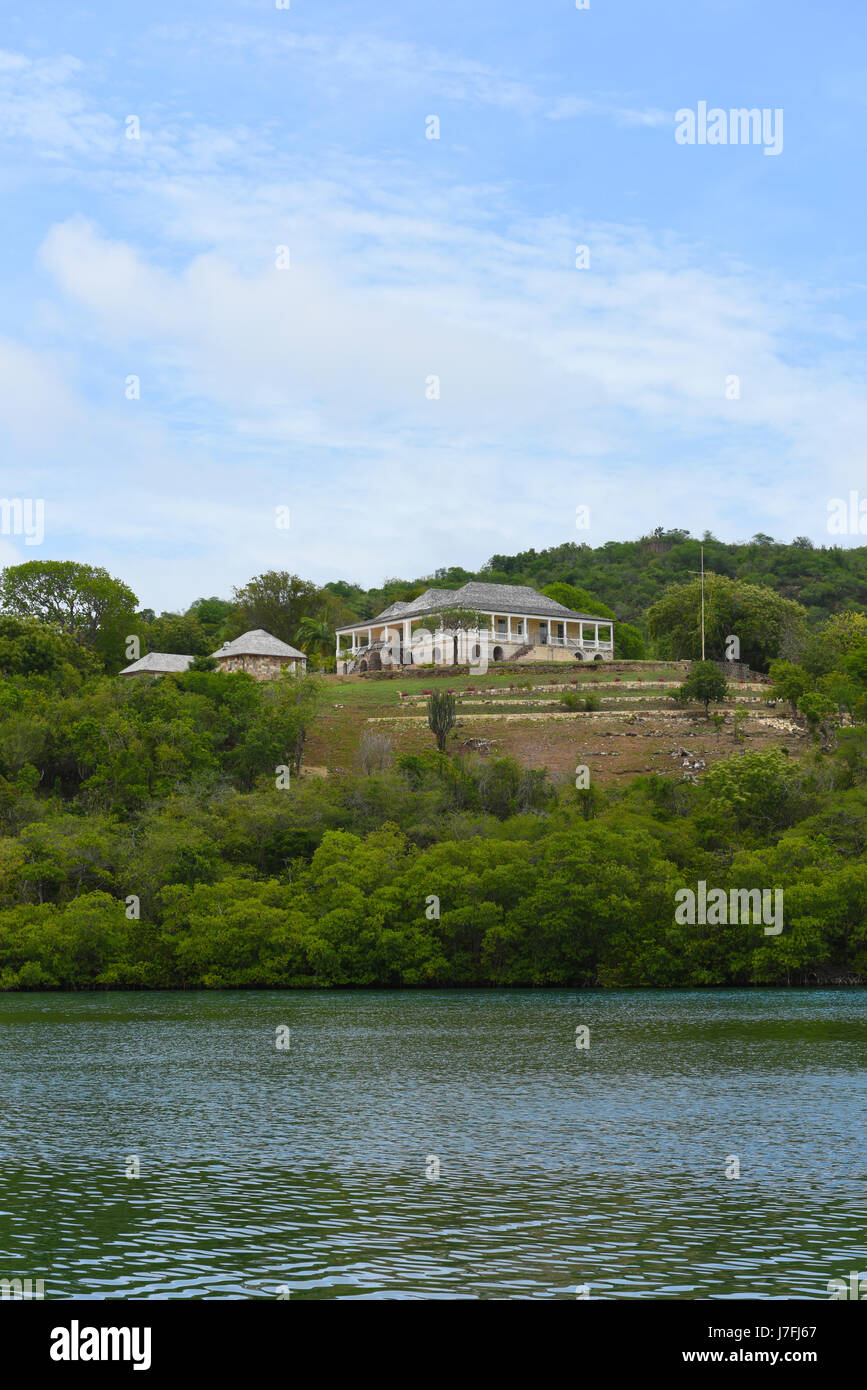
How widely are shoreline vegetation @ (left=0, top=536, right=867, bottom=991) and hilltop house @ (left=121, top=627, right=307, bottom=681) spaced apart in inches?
475

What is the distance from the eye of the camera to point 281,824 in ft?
241

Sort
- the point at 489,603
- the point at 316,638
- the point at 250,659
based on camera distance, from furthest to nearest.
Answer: the point at 316,638 < the point at 489,603 < the point at 250,659

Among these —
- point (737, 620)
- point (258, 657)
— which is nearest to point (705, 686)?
point (737, 620)

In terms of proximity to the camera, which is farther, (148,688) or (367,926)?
(148,688)

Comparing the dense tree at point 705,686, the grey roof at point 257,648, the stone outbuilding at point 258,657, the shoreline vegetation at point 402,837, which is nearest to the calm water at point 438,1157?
the shoreline vegetation at point 402,837

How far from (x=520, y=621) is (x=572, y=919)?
66.0 meters

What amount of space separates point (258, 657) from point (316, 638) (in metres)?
17.0

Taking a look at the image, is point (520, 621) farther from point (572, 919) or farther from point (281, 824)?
point (572, 919)

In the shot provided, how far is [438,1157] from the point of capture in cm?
2528

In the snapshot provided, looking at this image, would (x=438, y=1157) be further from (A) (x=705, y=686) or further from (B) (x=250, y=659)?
(B) (x=250, y=659)

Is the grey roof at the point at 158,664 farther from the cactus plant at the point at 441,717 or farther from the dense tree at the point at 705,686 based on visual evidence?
the dense tree at the point at 705,686

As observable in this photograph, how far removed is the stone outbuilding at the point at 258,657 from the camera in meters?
115

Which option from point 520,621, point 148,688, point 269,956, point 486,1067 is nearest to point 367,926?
point 269,956
